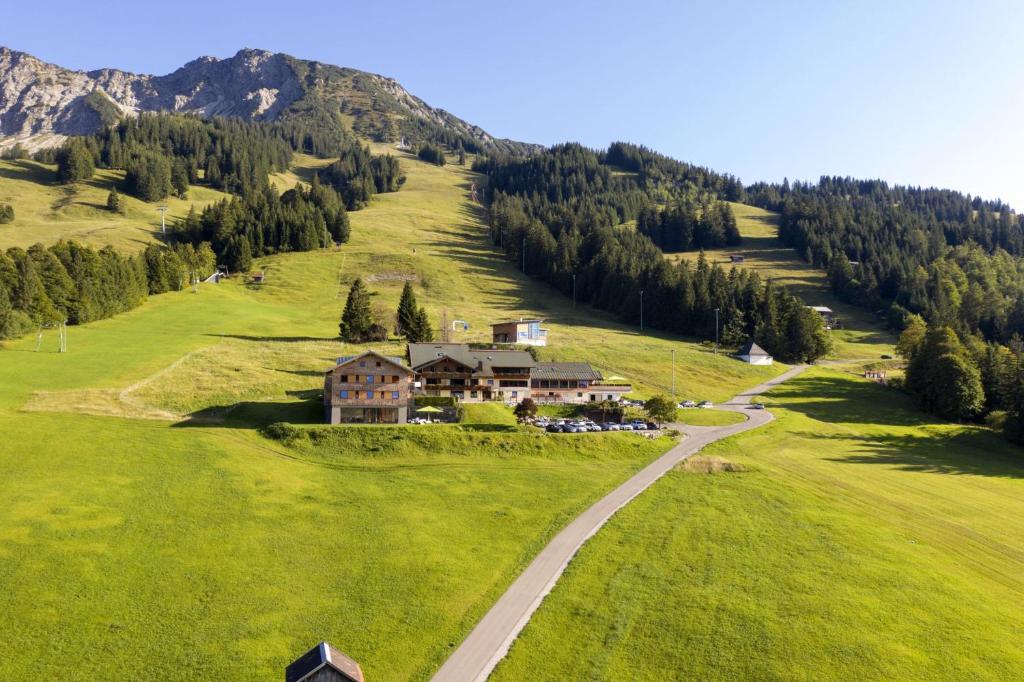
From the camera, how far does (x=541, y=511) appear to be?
4644cm

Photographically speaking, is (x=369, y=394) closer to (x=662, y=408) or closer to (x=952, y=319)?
(x=662, y=408)

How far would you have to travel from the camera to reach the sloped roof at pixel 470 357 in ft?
259

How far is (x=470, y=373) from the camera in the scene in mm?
79000

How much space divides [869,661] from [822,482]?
30.5 metres

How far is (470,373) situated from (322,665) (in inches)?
2342

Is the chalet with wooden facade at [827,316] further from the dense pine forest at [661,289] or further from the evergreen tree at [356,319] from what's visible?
the evergreen tree at [356,319]

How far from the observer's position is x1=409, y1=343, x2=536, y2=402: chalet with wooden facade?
78.2 metres

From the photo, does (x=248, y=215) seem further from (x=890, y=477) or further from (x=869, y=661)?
(x=869, y=661)

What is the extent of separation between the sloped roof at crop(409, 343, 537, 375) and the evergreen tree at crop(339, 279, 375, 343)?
77.4 ft

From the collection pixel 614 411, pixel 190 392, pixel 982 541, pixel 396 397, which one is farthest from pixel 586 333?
pixel 982 541

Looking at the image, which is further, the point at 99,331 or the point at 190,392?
the point at 99,331

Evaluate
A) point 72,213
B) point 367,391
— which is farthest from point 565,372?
point 72,213

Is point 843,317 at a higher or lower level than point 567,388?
higher

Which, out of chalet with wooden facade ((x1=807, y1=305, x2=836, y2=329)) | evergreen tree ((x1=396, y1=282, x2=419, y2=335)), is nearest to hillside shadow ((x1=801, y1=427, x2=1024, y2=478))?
evergreen tree ((x1=396, y1=282, x2=419, y2=335))
